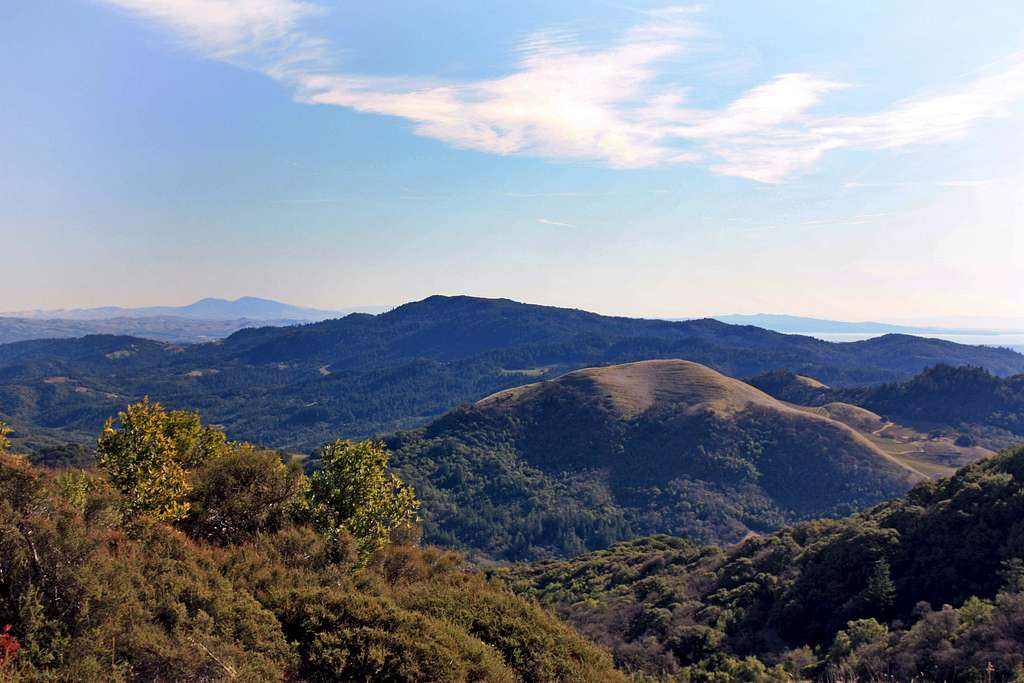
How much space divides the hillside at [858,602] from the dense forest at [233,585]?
18809 mm

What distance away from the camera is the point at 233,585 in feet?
45.9

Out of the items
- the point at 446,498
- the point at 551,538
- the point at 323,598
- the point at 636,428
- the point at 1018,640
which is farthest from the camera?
the point at 636,428

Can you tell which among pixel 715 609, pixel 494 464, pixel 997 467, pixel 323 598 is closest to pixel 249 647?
pixel 323 598

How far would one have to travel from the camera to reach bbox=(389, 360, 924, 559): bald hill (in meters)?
143

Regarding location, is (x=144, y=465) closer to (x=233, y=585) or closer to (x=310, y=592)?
(x=233, y=585)

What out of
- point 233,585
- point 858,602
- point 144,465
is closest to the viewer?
point 233,585

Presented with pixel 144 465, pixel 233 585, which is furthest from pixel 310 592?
pixel 144 465

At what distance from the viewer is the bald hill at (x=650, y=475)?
143375 mm

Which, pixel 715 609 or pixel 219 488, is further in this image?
pixel 715 609

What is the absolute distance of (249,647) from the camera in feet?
39.3

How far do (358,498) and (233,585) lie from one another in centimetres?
763

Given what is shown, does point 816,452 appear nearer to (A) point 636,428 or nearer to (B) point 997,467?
(A) point 636,428

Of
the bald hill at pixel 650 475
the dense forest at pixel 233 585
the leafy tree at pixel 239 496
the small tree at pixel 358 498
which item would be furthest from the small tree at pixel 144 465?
the bald hill at pixel 650 475

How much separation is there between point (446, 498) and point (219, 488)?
15895cm
